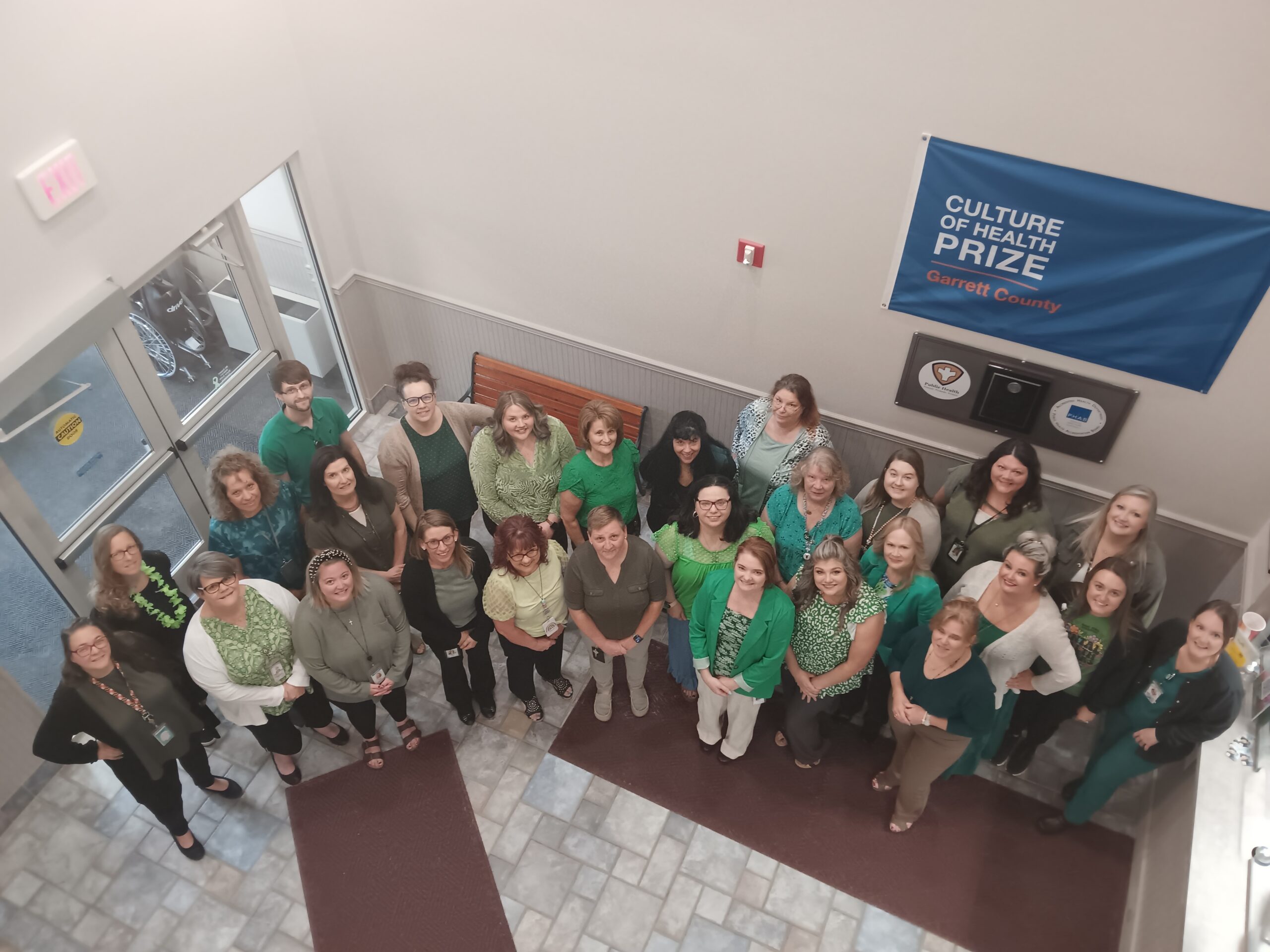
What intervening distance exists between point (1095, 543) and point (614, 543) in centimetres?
212

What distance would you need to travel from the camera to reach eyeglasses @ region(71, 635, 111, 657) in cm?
353

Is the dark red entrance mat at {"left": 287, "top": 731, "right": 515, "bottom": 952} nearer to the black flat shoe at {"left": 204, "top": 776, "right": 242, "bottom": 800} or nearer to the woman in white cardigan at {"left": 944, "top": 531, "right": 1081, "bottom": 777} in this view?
the black flat shoe at {"left": 204, "top": 776, "right": 242, "bottom": 800}

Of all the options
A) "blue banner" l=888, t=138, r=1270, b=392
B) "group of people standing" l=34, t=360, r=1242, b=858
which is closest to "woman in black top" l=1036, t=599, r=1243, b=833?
"group of people standing" l=34, t=360, r=1242, b=858

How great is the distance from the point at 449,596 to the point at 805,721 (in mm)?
1815

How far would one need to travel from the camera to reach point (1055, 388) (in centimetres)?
448

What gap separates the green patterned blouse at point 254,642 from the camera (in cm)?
388

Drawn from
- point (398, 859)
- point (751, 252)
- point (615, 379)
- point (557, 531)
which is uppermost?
point (751, 252)

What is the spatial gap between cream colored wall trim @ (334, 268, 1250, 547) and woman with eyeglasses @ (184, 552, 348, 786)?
2.29 metres

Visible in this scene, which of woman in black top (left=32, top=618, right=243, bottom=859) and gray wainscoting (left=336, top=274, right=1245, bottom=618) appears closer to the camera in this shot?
woman in black top (left=32, top=618, right=243, bottom=859)

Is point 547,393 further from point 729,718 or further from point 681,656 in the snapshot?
point 729,718

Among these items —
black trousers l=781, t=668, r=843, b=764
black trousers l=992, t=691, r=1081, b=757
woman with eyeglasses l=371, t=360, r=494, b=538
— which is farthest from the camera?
woman with eyeglasses l=371, t=360, r=494, b=538

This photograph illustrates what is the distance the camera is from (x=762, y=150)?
434 cm

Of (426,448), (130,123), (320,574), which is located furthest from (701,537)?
(130,123)

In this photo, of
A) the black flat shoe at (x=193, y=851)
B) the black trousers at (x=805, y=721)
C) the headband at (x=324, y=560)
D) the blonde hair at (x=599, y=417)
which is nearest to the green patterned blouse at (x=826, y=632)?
the black trousers at (x=805, y=721)
